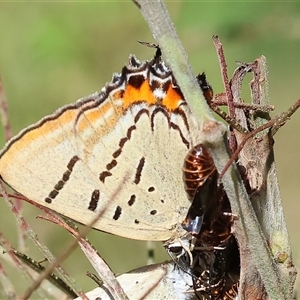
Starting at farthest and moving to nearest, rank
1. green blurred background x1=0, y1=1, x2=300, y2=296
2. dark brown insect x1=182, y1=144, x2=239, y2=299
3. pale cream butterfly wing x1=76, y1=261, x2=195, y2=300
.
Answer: green blurred background x1=0, y1=1, x2=300, y2=296, pale cream butterfly wing x1=76, y1=261, x2=195, y2=300, dark brown insect x1=182, y1=144, x2=239, y2=299

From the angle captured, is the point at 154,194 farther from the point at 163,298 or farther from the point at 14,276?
the point at 14,276

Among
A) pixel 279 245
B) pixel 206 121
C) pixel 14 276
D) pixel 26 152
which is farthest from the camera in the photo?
pixel 14 276

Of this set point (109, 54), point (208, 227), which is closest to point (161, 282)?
point (208, 227)

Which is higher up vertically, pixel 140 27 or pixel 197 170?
pixel 140 27

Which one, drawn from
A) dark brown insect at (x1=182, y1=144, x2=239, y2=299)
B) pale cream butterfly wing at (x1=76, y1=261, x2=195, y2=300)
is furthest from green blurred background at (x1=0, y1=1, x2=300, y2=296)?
dark brown insect at (x1=182, y1=144, x2=239, y2=299)

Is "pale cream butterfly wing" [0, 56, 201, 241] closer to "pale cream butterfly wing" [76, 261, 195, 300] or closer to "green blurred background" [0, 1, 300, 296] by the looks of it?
"pale cream butterfly wing" [76, 261, 195, 300]

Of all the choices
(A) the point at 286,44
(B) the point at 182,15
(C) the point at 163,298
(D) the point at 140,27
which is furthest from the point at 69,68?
(C) the point at 163,298
